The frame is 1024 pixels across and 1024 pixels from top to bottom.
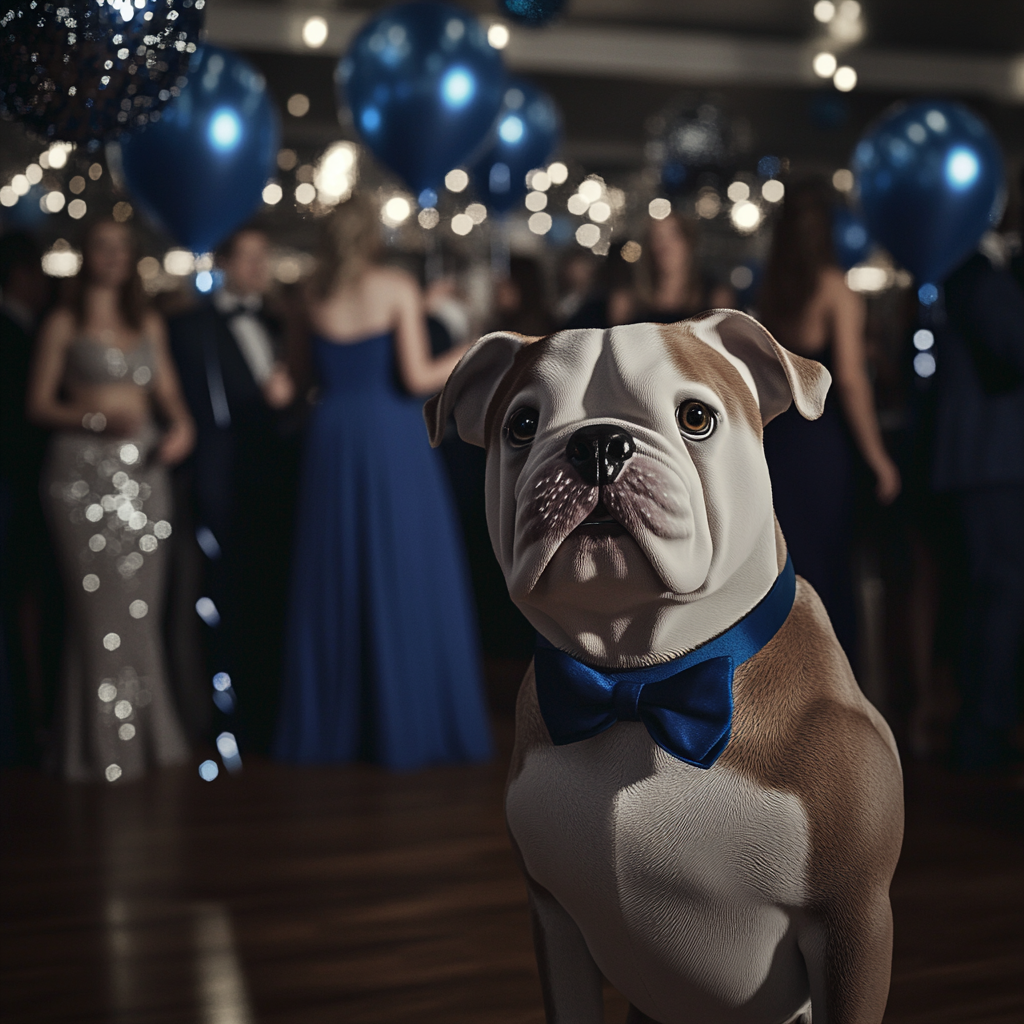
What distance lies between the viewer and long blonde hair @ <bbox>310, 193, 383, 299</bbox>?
316 centimetres

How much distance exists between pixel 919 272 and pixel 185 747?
2437 mm

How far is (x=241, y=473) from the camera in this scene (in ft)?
11.9

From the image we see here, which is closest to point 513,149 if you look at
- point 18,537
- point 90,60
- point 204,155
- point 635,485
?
point 204,155

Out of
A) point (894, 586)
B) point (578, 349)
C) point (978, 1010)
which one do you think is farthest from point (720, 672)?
point (894, 586)

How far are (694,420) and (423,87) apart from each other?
2.43 m

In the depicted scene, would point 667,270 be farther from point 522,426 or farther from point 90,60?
point 522,426

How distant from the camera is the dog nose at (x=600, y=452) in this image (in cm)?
81

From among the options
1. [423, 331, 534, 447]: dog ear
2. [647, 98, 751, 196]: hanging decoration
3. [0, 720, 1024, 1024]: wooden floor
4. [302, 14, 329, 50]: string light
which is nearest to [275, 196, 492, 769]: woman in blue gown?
[0, 720, 1024, 1024]: wooden floor

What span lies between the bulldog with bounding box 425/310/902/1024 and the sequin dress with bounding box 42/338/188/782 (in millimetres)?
2502

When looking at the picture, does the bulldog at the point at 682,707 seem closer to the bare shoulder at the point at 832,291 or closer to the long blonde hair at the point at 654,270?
the bare shoulder at the point at 832,291

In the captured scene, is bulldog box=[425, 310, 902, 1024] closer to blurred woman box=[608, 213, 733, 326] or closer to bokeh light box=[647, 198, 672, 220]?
blurred woman box=[608, 213, 733, 326]

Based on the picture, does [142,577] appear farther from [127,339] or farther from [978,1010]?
[978,1010]

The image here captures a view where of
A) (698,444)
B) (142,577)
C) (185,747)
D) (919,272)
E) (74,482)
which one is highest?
(698,444)

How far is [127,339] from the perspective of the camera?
324 cm
